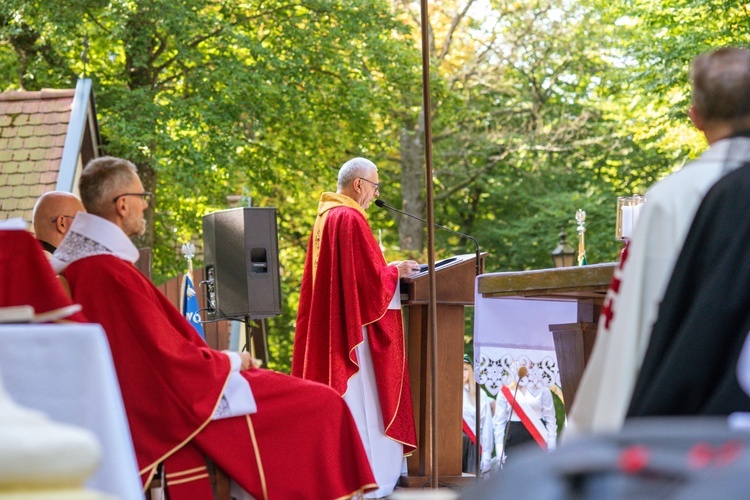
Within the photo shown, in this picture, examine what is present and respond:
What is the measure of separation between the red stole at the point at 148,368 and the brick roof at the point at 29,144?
6.03 m

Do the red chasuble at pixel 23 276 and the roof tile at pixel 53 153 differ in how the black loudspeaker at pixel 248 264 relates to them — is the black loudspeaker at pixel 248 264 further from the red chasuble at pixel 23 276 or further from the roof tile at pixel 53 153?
the red chasuble at pixel 23 276

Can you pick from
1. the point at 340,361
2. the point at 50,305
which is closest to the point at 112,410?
the point at 50,305

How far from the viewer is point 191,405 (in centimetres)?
389

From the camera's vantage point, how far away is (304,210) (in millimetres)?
18891

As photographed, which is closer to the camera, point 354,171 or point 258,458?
point 258,458

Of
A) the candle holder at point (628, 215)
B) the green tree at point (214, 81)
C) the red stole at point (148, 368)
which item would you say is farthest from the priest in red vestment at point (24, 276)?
the green tree at point (214, 81)

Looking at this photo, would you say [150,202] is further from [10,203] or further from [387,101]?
[10,203]

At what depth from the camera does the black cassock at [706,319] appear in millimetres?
2623

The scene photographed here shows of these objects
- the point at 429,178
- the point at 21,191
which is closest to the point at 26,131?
the point at 21,191

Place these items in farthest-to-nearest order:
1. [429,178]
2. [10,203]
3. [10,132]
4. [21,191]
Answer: [10,132]
[21,191]
[10,203]
[429,178]

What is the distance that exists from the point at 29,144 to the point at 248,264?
424cm

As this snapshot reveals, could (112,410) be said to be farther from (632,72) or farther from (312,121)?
(632,72)

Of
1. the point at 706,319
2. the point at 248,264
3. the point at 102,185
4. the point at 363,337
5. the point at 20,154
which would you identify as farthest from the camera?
the point at 20,154

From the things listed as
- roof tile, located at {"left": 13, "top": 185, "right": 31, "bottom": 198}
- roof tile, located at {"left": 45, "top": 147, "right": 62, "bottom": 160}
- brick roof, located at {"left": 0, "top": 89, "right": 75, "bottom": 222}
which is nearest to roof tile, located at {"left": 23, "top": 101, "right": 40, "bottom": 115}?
brick roof, located at {"left": 0, "top": 89, "right": 75, "bottom": 222}
